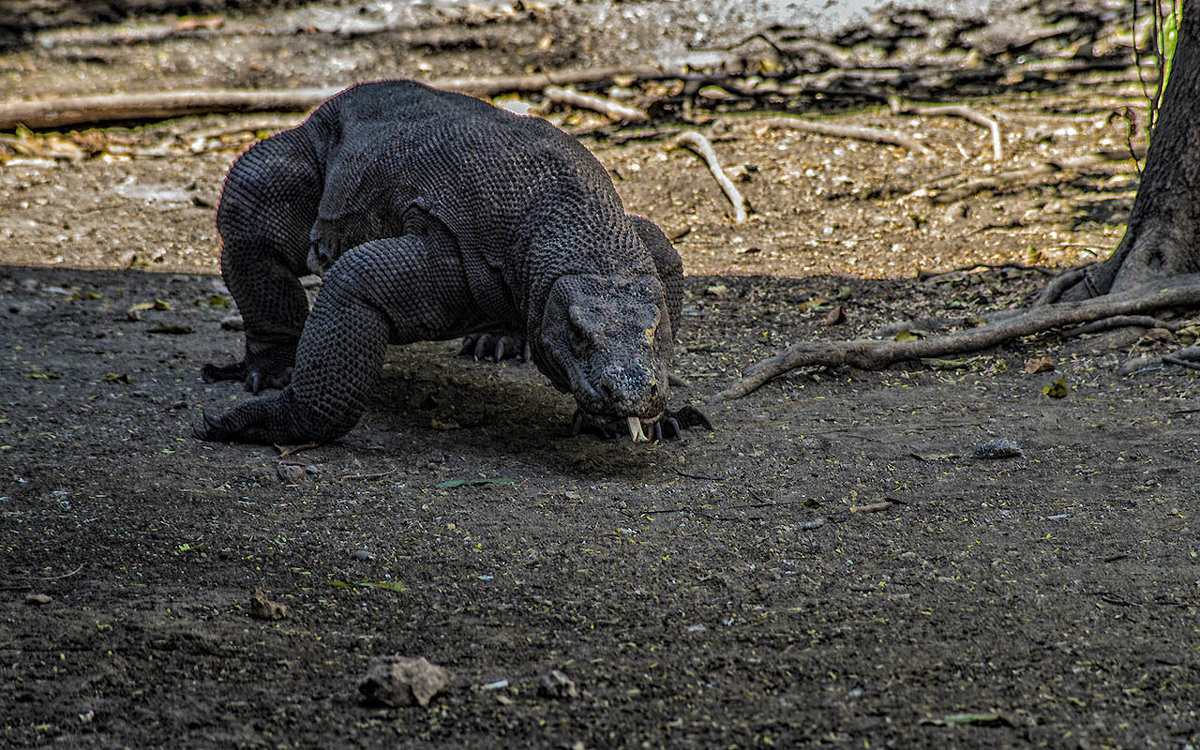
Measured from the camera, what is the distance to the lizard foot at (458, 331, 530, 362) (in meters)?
5.26

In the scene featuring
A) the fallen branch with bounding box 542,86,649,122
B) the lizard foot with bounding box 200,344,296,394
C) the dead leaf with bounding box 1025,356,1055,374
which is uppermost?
the fallen branch with bounding box 542,86,649,122

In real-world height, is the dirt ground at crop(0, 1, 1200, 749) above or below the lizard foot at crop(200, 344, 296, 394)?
above

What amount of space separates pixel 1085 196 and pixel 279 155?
19.2 ft

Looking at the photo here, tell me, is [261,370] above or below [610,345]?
below

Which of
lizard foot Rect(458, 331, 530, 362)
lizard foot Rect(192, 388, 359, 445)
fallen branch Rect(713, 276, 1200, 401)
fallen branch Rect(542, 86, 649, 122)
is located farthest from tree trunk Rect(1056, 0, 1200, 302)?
fallen branch Rect(542, 86, 649, 122)

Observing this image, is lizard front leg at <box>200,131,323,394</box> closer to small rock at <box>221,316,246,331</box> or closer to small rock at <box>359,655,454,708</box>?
small rock at <box>221,316,246,331</box>

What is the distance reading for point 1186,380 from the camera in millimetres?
4246

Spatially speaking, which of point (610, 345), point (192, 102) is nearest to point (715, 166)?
point (192, 102)

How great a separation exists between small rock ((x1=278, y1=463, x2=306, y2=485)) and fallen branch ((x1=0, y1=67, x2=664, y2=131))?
7710 mm

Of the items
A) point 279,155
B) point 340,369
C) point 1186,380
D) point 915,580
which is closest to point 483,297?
point 340,369

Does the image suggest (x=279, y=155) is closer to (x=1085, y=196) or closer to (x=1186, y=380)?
(x=1186, y=380)

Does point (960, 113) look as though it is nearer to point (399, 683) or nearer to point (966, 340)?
point (966, 340)

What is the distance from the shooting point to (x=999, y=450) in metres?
3.46

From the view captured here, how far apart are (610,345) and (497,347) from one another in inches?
87.5
